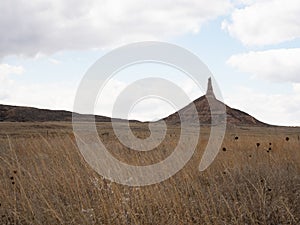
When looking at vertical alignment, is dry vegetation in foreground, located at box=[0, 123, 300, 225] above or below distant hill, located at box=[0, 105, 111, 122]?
below

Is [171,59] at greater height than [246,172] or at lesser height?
greater

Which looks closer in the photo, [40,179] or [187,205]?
[187,205]

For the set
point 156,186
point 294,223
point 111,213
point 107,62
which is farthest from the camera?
point 107,62

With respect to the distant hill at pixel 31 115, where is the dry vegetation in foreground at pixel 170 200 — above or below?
below

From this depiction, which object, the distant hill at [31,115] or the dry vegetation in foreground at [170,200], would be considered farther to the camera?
the distant hill at [31,115]

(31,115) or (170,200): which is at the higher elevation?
(31,115)

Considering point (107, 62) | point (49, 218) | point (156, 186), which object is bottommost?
point (49, 218)

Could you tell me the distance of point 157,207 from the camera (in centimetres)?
468

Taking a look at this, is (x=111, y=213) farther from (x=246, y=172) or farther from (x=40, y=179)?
(x=246, y=172)

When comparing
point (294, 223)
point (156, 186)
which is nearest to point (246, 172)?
point (156, 186)

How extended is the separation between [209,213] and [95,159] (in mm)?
3166

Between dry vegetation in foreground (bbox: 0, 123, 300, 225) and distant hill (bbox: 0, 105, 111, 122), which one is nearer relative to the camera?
dry vegetation in foreground (bbox: 0, 123, 300, 225)

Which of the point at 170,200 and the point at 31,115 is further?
the point at 31,115

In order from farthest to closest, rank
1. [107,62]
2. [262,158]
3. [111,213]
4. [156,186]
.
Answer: [262,158]
[107,62]
[156,186]
[111,213]
